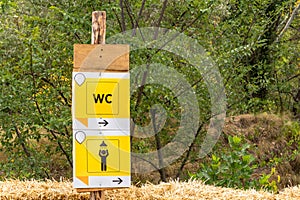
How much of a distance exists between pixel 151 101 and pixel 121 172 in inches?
76.4

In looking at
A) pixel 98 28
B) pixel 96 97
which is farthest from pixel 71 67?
pixel 96 97

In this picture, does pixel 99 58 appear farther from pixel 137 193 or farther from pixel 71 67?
pixel 71 67

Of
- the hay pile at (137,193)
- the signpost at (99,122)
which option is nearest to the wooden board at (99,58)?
the signpost at (99,122)

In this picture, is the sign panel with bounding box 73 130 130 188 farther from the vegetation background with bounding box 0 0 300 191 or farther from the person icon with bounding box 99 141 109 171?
the vegetation background with bounding box 0 0 300 191

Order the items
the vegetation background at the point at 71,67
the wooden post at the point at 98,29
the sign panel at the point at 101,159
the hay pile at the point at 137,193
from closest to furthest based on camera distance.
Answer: the sign panel at the point at 101,159, the wooden post at the point at 98,29, the hay pile at the point at 137,193, the vegetation background at the point at 71,67

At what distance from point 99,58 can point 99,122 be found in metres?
0.37

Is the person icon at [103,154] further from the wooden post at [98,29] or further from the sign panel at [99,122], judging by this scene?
the wooden post at [98,29]

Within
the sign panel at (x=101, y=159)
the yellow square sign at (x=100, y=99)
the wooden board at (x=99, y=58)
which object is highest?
the wooden board at (x=99, y=58)

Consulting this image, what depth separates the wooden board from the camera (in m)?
2.91

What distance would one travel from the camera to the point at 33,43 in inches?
170

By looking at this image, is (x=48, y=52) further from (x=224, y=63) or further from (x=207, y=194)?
(x=207, y=194)

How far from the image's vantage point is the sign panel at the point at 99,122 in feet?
9.42

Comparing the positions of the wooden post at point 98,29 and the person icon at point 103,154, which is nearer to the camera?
the person icon at point 103,154

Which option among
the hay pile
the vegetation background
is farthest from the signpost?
the vegetation background
